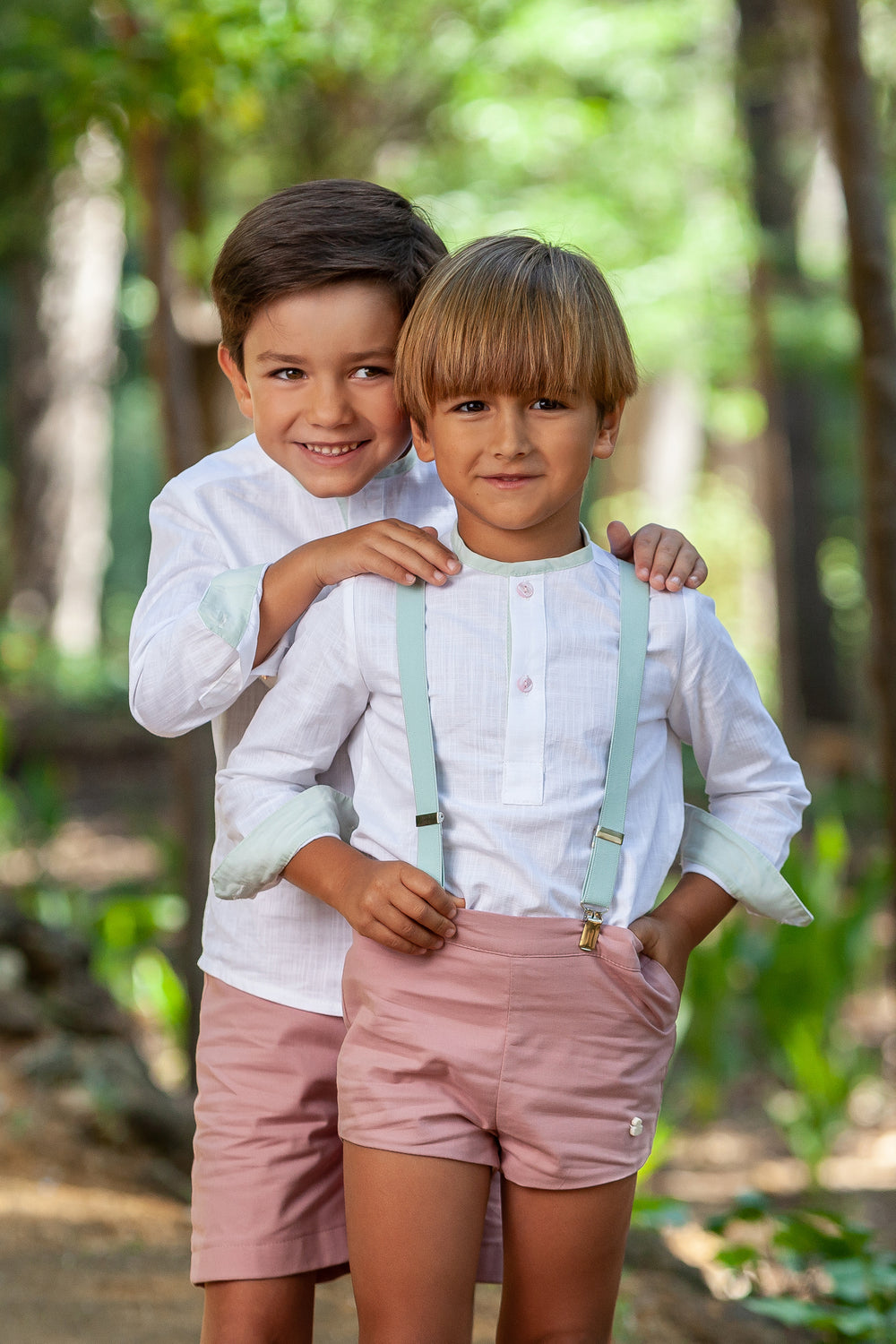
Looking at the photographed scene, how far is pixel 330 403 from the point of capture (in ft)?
5.44

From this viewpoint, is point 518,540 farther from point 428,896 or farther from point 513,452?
point 428,896

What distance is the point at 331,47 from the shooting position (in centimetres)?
425

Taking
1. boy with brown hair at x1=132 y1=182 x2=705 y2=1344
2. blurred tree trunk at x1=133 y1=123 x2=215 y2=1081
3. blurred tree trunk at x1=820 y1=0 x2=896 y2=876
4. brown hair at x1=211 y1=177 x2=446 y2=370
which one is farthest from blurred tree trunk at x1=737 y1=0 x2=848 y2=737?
boy with brown hair at x1=132 y1=182 x2=705 y2=1344

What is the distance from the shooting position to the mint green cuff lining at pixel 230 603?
1581 millimetres

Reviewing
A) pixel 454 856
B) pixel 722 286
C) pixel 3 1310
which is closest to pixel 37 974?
pixel 3 1310

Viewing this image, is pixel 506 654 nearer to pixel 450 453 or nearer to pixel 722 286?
pixel 450 453

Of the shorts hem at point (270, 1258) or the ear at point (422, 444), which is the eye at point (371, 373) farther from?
the shorts hem at point (270, 1258)

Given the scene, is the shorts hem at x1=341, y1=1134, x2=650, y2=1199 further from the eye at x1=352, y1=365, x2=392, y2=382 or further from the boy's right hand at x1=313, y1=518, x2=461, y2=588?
the eye at x1=352, y1=365, x2=392, y2=382

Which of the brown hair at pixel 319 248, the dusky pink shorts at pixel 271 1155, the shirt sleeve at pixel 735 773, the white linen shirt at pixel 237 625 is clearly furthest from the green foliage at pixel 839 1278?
the brown hair at pixel 319 248

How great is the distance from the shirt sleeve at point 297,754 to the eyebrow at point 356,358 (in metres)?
0.27

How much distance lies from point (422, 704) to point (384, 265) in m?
0.51

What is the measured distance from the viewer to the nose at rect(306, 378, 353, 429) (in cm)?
166

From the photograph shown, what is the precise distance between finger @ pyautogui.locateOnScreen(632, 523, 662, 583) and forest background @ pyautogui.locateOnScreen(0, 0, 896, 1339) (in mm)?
382

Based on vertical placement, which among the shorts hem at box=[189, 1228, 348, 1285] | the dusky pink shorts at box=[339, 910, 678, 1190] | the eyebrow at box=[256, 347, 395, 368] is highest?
the eyebrow at box=[256, 347, 395, 368]
